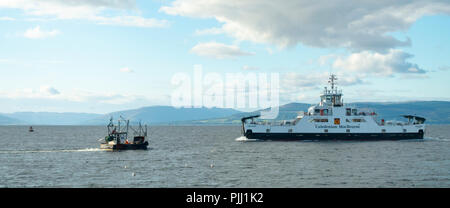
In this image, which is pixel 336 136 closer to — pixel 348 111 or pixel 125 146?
pixel 348 111

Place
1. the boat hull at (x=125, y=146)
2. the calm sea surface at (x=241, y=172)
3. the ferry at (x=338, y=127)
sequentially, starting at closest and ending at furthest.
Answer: the calm sea surface at (x=241, y=172) < the boat hull at (x=125, y=146) < the ferry at (x=338, y=127)

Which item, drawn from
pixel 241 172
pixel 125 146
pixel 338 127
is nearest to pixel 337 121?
pixel 338 127

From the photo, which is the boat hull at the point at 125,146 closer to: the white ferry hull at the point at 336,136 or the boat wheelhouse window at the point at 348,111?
the white ferry hull at the point at 336,136

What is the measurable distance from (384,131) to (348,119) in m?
8.14

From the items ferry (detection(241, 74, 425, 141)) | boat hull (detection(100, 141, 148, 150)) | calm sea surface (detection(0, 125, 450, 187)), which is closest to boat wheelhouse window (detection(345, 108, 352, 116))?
ferry (detection(241, 74, 425, 141))

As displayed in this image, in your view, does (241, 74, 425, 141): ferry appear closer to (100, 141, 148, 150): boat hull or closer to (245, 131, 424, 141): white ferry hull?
(245, 131, 424, 141): white ferry hull

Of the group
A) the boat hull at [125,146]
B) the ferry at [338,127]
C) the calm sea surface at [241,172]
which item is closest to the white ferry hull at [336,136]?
the ferry at [338,127]

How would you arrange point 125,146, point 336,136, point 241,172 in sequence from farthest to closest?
1. point 336,136
2. point 125,146
3. point 241,172

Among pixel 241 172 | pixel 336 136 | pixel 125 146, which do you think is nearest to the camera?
pixel 241 172

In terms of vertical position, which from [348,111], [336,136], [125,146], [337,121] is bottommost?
→ [125,146]

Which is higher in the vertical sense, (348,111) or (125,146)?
(348,111)
